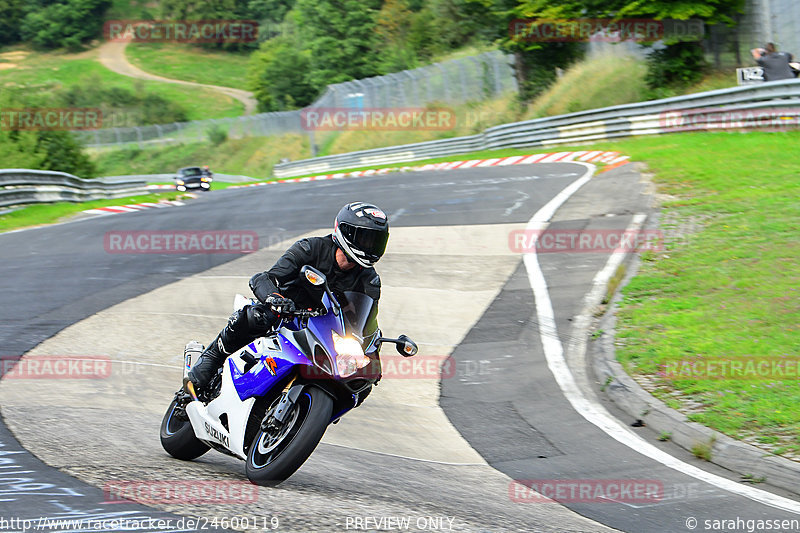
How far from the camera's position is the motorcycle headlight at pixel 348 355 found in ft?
17.6

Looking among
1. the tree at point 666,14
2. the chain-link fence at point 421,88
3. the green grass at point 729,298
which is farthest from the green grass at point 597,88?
the green grass at point 729,298

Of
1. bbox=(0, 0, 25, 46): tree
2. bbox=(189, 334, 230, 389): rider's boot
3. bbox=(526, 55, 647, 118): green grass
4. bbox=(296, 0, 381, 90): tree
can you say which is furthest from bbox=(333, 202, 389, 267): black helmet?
bbox=(0, 0, 25, 46): tree

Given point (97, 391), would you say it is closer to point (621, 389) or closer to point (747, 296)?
point (621, 389)

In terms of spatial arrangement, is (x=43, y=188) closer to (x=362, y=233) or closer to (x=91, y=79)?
(x=362, y=233)

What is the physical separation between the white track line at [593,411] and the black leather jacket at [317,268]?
272cm

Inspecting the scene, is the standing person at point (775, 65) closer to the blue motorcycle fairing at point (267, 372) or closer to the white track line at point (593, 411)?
the white track line at point (593, 411)

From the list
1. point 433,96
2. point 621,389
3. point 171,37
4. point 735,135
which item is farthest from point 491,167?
point 171,37

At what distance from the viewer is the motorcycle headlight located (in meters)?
5.35

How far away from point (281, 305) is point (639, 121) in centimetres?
2420

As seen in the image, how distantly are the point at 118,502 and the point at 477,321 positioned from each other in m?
7.07

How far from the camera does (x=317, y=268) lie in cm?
592

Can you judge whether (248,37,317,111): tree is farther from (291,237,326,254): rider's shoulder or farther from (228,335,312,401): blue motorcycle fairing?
(228,335,312,401): blue motorcycle fairing

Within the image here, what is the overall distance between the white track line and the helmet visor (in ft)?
9.49

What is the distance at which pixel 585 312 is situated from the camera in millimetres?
11180
